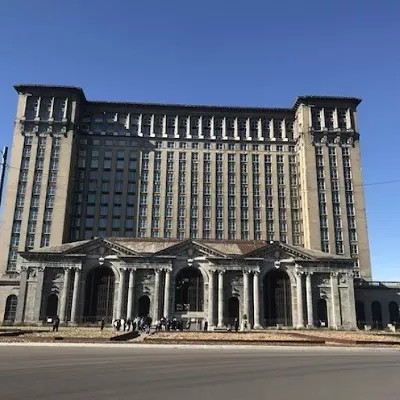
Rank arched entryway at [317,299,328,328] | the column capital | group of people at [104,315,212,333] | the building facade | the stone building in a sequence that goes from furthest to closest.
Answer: the building facade → arched entryway at [317,299,328,328] → the column capital → the stone building → group of people at [104,315,212,333]

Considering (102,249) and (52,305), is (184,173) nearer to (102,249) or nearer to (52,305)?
(102,249)

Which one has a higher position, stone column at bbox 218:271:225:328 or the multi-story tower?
the multi-story tower

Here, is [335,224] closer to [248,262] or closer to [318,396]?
[248,262]

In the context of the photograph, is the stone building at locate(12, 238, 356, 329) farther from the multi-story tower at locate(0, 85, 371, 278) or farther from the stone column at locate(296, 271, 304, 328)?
the multi-story tower at locate(0, 85, 371, 278)

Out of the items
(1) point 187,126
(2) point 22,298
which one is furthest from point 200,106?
(2) point 22,298

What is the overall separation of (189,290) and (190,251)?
646 centimetres

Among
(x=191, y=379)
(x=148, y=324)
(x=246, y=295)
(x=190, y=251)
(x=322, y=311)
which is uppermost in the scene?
(x=190, y=251)

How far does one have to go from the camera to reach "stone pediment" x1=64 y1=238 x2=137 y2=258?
69562 mm

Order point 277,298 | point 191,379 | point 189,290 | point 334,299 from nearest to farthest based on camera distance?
point 191,379
point 189,290
point 334,299
point 277,298

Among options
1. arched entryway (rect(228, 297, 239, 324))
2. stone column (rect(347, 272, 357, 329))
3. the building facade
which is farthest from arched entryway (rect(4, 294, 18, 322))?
stone column (rect(347, 272, 357, 329))

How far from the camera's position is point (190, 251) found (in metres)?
70.1

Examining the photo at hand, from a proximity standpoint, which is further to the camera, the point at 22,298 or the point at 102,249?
the point at 102,249

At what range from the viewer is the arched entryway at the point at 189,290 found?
224 ft

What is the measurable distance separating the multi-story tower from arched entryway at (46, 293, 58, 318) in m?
27.4
